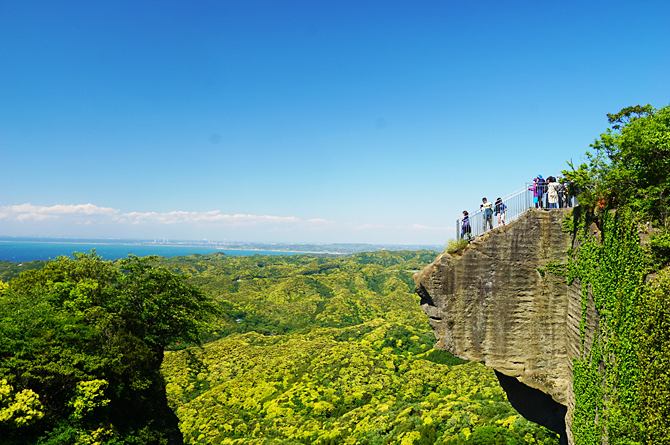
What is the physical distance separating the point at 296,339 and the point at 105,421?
7181 centimetres

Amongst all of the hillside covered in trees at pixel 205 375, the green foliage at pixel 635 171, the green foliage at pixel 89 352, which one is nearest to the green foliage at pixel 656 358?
the green foliage at pixel 635 171

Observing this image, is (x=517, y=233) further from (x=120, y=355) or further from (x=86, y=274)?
(x=86, y=274)

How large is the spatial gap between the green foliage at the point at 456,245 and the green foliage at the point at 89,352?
63.3 feet

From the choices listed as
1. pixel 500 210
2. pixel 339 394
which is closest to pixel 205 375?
pixel 339 394

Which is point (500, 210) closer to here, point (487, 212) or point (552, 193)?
point (487, 212)

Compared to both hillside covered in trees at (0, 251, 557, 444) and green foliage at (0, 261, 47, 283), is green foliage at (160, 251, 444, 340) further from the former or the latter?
green foliage at (0, 261, 47, 283)

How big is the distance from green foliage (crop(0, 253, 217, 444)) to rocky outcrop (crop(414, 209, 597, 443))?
60.4ft

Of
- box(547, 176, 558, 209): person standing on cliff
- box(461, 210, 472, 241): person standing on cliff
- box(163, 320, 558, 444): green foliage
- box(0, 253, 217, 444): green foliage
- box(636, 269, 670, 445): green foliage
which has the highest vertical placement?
box(547, 176, 558, 209): person standing on cliff

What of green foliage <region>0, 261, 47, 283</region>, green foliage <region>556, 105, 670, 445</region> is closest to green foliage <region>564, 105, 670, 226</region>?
green foliage <region>556, 105, 670, 445</region>

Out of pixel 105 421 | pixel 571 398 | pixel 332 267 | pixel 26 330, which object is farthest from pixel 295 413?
pixel 332 267

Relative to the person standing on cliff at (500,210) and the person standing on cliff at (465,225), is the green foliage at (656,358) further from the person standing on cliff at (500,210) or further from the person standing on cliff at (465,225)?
the person standing on cliff at (465,225)

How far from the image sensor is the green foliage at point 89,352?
15.2 m

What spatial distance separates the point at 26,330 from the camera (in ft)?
55.7

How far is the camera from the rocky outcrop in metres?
13.9
